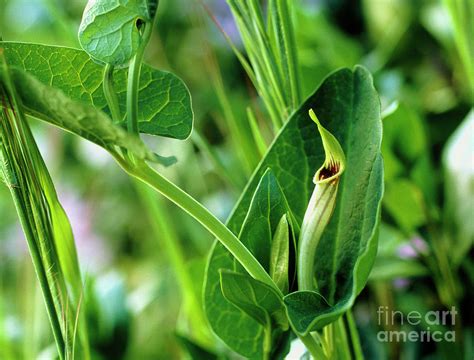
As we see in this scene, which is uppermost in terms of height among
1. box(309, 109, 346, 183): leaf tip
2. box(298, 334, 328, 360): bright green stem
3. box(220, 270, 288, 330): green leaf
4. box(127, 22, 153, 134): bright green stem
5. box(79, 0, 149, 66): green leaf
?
box(79, 0, 149, 66): green leaf

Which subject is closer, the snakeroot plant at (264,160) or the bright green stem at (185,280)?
the snakeroot plant at (264,160)

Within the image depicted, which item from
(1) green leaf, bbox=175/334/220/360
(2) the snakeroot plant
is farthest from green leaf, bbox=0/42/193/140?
(1) green leaf, bbox=175/334/220/360

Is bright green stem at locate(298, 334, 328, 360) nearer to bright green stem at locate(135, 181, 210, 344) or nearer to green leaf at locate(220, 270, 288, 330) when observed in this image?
green leaf at locate(220, 270, 288, 330)

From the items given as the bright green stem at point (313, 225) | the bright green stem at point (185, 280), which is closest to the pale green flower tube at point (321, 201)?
the bright green stem at point (313, 225)

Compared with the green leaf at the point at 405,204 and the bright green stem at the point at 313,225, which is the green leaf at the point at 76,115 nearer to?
the bright green stem at the point at 313,225

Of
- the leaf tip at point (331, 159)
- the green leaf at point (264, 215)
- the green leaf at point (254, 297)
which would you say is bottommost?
the green leaf at point (254, 297)

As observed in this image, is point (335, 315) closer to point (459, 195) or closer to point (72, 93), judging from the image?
point (72, 93)

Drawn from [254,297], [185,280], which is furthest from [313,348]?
[185,280]

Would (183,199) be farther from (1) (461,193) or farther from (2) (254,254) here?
(1) (461,193)
